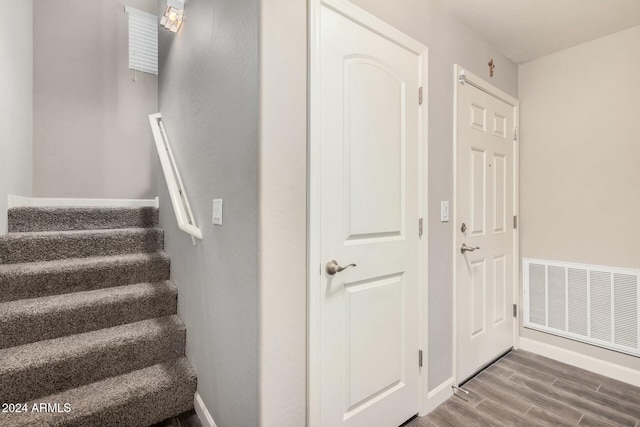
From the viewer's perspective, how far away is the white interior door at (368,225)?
134cm

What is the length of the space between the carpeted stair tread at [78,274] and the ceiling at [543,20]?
8.93 feet

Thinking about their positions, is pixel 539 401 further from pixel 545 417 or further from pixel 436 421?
pixel 436 421

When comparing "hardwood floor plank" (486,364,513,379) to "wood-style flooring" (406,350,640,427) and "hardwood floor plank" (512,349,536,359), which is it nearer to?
"wood-style flooring" (406,350,640,427)

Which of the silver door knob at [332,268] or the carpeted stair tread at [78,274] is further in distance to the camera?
the carpeted stair tread at [78,274]

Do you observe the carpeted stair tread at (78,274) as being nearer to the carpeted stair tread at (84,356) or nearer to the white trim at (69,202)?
the carpeted stair tread at (84,356)

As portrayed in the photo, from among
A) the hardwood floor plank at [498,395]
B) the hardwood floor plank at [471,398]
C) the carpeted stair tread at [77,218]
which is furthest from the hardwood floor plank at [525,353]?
the carpeted stair tread at [77,218]

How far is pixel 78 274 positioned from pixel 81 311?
1.08ft

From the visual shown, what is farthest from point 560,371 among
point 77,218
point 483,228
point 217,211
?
point 77,218

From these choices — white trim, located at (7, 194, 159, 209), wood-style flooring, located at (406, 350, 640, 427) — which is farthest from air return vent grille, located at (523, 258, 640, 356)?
white trim, located at (7, 194, 159, 209)

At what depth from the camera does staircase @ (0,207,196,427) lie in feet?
4.78

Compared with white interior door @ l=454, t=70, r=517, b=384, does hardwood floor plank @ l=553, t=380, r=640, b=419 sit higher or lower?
lower

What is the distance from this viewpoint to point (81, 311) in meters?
1.76

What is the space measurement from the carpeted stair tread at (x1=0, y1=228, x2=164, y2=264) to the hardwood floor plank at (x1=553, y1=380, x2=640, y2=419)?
323 centimetres

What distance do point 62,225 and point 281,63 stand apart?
8.10 feet
